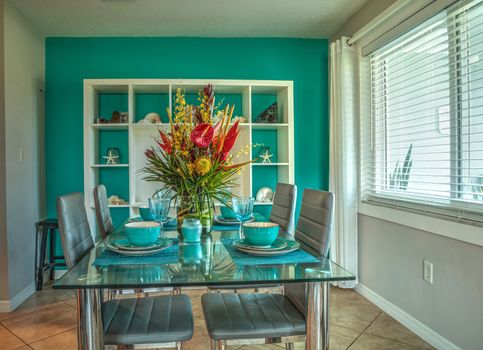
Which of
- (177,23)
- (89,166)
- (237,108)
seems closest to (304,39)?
(237,108)

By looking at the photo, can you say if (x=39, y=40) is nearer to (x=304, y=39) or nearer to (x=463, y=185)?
(x=304, y=39)

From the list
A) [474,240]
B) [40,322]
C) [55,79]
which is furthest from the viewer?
[55,79]

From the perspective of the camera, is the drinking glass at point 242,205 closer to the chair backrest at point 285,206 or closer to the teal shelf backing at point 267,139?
the chair backrest at point 285,206

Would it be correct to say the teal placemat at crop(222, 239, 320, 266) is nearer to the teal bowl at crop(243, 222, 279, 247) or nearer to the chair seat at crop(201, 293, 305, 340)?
the teal bowl at crop(243, 222, 279, 247)

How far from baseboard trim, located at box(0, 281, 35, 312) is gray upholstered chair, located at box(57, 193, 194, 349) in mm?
1602

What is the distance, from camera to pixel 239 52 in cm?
395

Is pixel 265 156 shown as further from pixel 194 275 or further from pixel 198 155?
pixel 194 275

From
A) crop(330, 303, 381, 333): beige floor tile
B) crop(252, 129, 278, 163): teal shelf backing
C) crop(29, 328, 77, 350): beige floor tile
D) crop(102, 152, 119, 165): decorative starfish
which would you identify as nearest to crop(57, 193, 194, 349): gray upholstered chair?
crop(29, 328, 77, 350): beige floor tile

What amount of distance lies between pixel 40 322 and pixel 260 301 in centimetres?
185

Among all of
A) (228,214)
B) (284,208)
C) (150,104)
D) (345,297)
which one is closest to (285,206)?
(284,208)

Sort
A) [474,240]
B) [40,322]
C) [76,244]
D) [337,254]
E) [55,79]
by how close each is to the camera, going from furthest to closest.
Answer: [55,79], [337,254], [40,322], [474,240], [76,244]

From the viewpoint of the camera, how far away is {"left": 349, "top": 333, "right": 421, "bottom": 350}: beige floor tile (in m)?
2.34

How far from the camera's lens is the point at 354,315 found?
2.87m

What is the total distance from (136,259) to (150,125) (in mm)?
2302
